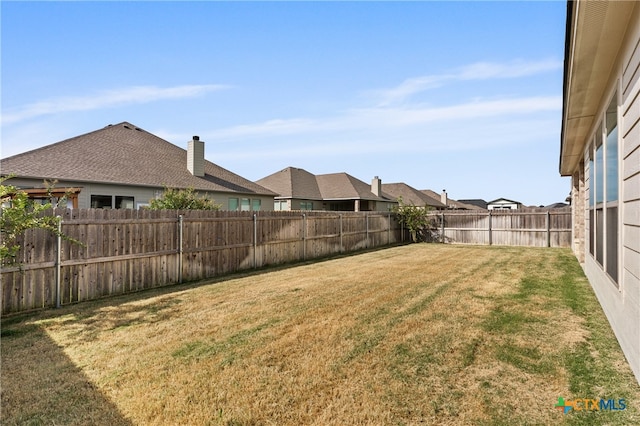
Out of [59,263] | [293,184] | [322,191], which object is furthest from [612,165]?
[322,191]

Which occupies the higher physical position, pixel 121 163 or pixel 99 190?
pixel 121 163

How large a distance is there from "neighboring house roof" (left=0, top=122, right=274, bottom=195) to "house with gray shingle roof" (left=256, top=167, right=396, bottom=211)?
6.19 meters

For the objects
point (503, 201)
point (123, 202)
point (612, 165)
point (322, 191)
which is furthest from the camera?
point (503, 201)

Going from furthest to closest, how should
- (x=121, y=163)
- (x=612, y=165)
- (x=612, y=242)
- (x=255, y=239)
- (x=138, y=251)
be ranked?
1. (x=121, y=163)
2. (x=255, y=239)
3. (x=138, y=251)
4. (x=612, y=242)
5. (x=612, y=165)

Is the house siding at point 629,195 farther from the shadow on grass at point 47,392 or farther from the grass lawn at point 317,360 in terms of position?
the shadow on grass at point 47,392

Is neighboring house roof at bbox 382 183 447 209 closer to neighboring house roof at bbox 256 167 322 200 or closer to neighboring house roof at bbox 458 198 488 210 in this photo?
neighboring house roof at bbox 256 167 322 200

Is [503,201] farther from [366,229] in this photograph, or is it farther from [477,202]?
[366,229]

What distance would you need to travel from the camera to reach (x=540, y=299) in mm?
6949

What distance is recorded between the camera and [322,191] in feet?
104

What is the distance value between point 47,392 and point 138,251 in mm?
5283

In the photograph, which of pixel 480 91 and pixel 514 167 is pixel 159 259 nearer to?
pixel 480 91

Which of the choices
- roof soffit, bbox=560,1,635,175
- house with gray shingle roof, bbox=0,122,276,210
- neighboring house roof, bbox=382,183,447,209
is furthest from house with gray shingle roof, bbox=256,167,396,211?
roof soffit, bbox=560,1,635,175

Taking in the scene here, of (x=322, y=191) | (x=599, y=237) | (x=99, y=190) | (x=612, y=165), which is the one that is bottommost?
(x=599, y=237)

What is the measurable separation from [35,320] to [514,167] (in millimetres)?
28166
